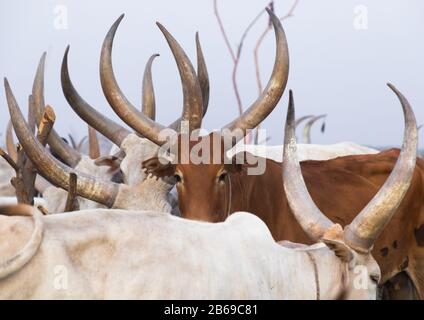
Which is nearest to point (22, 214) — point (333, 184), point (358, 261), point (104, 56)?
point (358, 261)

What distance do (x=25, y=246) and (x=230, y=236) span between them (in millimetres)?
773

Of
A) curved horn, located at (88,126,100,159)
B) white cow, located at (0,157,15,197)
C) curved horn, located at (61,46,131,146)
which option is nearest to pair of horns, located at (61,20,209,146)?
curved horn, located at (61,46,131,146)

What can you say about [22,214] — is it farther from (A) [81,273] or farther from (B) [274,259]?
(B) [274,259]

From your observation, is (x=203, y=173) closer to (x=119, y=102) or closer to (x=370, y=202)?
(x=119, y=102)

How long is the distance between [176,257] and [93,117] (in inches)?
113

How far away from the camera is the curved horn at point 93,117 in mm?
5918

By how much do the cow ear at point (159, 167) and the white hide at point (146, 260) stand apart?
182 centimetres

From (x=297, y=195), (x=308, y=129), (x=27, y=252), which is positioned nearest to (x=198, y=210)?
(x=297, y=195)

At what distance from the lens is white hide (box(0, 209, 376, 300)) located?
3.12 metres

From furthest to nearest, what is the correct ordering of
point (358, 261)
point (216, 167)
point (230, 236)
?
1. point (216, 167)
2. point (358, 261)
3. point (230, 236)

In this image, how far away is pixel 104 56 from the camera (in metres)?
5.78

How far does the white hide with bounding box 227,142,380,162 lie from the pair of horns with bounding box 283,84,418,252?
2.60m

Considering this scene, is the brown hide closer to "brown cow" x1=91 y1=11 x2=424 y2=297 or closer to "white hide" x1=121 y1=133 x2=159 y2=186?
"brown cow" x1=91 y1=11 x2=424 y2=297

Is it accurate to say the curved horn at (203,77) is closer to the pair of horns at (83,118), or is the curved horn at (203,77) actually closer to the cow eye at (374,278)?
the pair of horns at (83,118)
